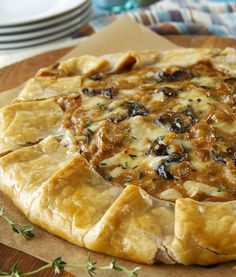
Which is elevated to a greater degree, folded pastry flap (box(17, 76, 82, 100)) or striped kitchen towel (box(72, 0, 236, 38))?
folded pastry flap (box(17, 76, 82, 100))

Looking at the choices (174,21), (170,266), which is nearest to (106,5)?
(174,21)

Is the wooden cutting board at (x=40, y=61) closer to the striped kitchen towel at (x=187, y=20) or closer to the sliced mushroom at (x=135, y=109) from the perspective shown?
the striped kitchen towel at (x=187, y=20)

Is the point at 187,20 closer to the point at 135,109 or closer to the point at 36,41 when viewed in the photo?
the point at 36,41

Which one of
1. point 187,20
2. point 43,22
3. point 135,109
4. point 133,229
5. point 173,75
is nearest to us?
point 133,229

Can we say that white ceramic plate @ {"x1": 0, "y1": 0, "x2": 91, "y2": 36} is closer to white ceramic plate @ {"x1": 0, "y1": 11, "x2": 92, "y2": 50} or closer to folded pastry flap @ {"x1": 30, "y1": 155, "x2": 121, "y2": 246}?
white ceramic plate @ {"x1": 0, "y1": 11, "x2": 92, "y2": 50}

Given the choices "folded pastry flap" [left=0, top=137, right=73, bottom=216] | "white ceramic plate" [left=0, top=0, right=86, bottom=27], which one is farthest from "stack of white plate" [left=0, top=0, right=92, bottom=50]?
"folded pastry flap" [left=0, top=137, right=73, bottom=216]

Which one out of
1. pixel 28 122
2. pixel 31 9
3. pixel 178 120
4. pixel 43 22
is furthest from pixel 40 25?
pixel 178 120
